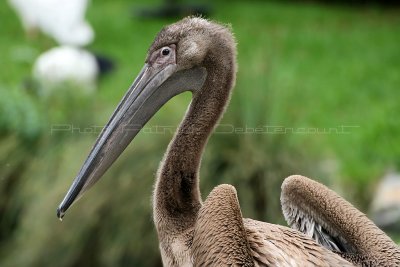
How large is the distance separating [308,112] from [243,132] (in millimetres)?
3948

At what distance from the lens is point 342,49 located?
13047 millimetres

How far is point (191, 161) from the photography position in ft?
13.1

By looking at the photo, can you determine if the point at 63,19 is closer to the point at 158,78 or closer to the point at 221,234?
the point at 158,78

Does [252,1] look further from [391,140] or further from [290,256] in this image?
[290,256]

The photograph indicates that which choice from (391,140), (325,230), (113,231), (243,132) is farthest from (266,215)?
(391,140)

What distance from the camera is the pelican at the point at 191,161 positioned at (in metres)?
3.83

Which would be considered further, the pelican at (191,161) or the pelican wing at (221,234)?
the pelican at (191,161)

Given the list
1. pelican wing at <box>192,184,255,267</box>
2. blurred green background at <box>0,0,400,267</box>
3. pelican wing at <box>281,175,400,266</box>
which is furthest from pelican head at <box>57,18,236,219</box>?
blurred green background at <box>0,0,400,267</box>

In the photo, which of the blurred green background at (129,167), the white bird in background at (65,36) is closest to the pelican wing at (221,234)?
the blurred green background at (129,167)

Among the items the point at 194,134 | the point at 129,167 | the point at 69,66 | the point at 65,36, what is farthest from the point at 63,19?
the point at 194,134

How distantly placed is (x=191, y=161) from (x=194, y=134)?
0.13 metres

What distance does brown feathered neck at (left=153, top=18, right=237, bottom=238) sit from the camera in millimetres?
3924

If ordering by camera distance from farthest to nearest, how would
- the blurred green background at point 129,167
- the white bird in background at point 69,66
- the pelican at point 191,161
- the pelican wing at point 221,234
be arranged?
the white bird in background at point 69,66 → the blurred green background at point 129,167 → the pelican at point 191,161 → the pelican wing at point 221,234

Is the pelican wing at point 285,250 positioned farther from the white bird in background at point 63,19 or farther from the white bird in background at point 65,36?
the white bird in background at point 63,19
